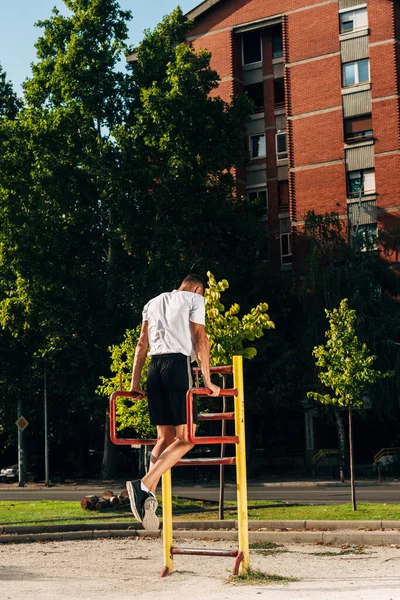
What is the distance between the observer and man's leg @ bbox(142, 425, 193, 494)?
732 cm

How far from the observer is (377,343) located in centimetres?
3650

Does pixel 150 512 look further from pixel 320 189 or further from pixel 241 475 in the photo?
pixel 320 189

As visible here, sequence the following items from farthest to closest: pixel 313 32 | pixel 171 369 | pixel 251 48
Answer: pixel 251 48, pixel 313 32, pixel 171 369

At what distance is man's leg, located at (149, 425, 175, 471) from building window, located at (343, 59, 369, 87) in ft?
126

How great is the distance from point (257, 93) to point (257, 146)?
3009 mm

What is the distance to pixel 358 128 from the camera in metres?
43.5

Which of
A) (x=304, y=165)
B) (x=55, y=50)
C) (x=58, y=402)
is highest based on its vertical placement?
(x=55, y=50)

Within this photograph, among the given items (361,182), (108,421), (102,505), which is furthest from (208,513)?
(361,182)

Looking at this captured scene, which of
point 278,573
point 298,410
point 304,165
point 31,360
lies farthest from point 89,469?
point 278,573

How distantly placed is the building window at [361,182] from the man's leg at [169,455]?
36.5 m

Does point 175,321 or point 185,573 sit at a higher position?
point 175,321

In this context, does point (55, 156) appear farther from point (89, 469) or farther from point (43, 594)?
point (43, 594)

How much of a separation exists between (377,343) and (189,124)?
11933mm

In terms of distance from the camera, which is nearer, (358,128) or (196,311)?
(196,311)
